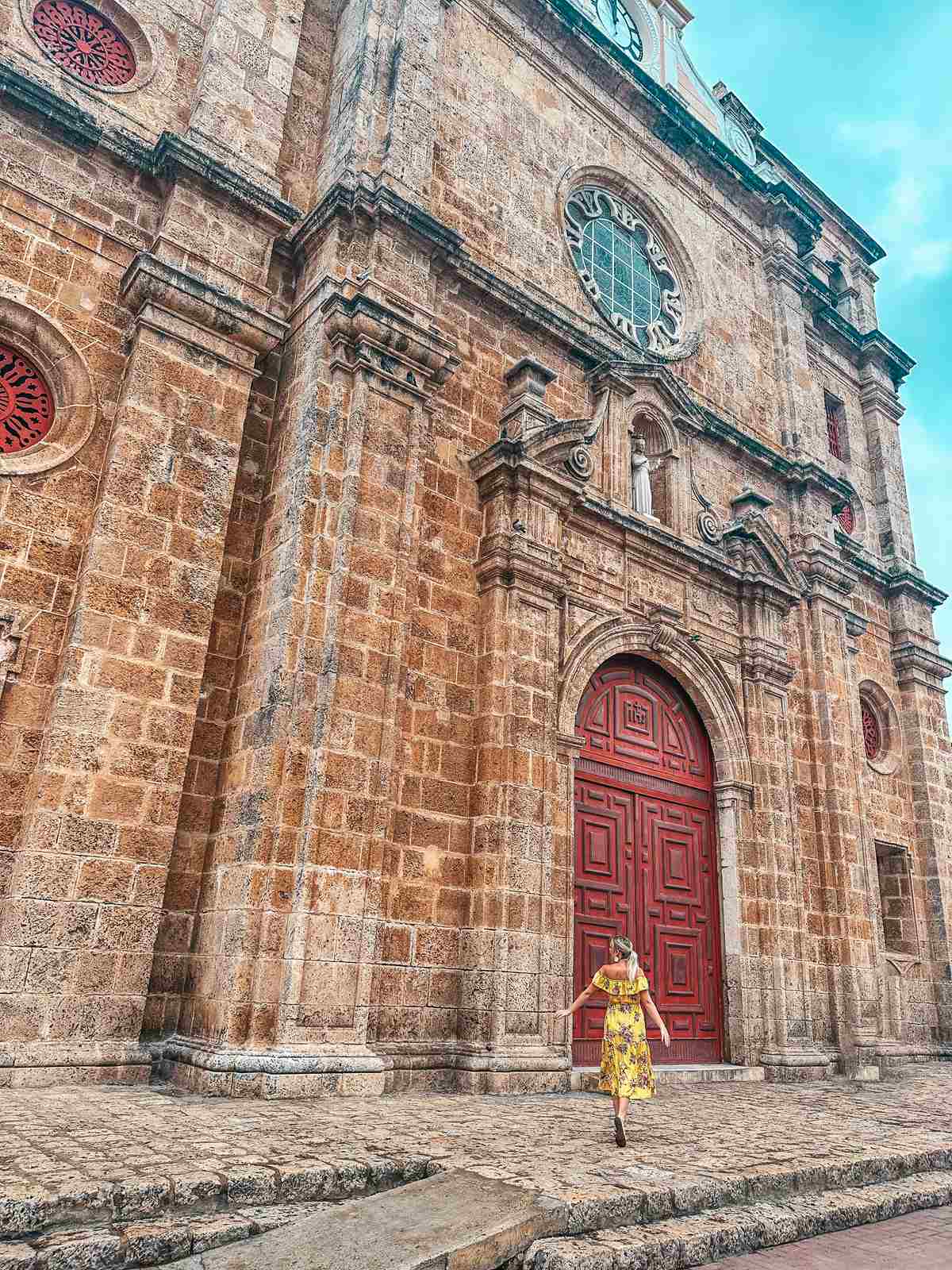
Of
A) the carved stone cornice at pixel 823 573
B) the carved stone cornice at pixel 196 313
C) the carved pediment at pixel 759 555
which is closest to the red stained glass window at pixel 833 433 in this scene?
the carved stone cornice at pixel 823 573

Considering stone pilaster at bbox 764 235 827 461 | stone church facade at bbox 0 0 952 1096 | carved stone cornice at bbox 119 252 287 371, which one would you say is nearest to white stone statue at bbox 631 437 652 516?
stone church facade at bbox 0 0 952 1096

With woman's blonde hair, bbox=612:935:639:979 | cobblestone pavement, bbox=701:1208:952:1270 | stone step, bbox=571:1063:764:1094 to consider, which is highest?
woman's blonde hair, bbox=612:935:639:979

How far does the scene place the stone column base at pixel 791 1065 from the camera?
30.4ft

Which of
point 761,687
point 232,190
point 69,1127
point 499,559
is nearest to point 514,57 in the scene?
point 232,190

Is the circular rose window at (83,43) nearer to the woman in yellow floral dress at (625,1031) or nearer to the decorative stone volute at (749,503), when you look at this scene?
the decorative stone volute at (749,503)

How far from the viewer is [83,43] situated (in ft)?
26.8

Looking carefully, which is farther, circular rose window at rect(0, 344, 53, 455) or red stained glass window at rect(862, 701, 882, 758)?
red stained glass window at rect(862, 701, 882, 758)

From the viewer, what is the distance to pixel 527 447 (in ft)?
28.4

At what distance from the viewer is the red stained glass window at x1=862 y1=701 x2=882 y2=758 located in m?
13.9

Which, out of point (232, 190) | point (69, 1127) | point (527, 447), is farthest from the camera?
point (527, 447)

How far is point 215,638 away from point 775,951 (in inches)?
254

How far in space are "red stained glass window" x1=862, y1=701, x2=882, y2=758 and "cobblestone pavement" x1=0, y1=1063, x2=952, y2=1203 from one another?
24.0 ft

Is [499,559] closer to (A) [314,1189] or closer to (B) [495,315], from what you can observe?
(B) [495,315]

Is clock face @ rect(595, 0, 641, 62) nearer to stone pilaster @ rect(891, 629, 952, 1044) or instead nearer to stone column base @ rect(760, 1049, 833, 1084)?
stone pilaster @ rect(891, 629, 952, 1044)
